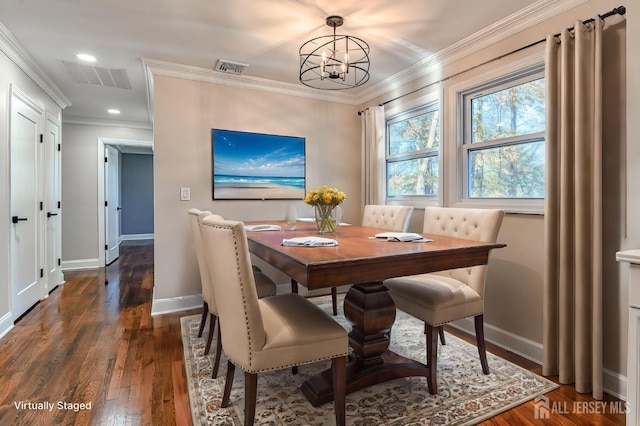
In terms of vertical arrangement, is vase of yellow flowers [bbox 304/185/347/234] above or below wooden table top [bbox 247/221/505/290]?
above

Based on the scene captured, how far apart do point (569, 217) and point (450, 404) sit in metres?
1.29

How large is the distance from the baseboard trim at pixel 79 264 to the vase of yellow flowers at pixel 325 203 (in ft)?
15.3

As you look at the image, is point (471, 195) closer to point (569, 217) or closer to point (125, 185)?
point (569, 217)

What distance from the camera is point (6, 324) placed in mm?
2762

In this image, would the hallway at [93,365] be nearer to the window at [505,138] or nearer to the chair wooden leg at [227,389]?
the chair wooden leg at [227,389]

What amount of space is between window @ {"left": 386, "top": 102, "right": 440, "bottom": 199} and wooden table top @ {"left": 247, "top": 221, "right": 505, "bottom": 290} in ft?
5.08

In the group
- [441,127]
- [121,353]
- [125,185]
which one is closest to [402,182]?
[441,127]

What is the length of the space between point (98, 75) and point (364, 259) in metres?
3.65

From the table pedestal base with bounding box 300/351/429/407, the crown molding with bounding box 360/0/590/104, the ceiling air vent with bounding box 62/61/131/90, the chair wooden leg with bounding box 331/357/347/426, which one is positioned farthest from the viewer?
the ceiling air vent with bounding box 62/61/131/90

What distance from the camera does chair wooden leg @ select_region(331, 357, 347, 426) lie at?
59.2 inches

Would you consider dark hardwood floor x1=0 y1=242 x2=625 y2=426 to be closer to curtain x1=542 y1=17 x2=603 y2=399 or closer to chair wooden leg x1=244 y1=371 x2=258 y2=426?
curtain x1=542 y1=17 x2=603 y2=399

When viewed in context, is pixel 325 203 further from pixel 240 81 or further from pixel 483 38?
pixel 240 81

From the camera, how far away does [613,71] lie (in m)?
1.91

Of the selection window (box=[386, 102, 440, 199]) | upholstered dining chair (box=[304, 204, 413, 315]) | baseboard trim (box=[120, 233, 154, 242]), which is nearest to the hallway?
upholstered dining chair (box=[304, 204, 413, 315])
